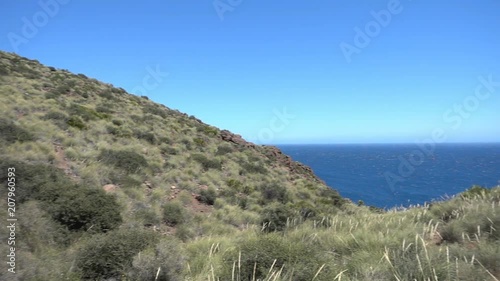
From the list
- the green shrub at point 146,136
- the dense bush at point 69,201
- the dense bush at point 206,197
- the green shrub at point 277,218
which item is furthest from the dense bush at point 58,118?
the green shrub at point 277,218

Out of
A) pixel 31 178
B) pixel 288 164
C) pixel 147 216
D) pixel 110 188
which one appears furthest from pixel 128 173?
pixel 288 164

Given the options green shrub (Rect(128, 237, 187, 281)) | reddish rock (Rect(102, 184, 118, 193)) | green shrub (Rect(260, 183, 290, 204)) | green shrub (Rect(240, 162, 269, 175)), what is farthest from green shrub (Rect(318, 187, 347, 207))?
green shrub (Rect(128, 237, 187, 281))

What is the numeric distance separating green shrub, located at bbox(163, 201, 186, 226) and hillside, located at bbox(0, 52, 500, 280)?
38mm

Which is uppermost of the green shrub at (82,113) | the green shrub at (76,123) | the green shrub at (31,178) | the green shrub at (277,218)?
the green shrub at (82,113)

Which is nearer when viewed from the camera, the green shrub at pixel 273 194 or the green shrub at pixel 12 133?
the green shrub at pixel 12 133

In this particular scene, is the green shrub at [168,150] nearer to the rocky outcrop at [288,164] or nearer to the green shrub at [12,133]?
the green shrub at [12,133]

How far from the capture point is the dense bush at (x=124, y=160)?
41.2ft

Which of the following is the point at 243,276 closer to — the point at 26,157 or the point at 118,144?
the point at 26,157

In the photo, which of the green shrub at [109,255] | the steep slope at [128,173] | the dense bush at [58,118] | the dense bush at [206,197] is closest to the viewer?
the green shrub at [109,255]

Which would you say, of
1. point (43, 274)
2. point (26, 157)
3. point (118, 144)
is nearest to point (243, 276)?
point (43, 274)

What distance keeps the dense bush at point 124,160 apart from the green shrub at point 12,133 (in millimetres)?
2637

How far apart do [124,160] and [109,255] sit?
28.6 feet

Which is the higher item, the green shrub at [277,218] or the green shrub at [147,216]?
the green shrub at [147,216]

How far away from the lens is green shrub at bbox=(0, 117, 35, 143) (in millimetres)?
10797
